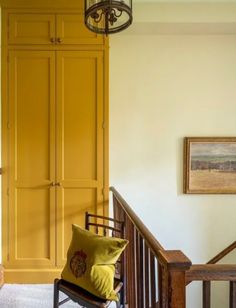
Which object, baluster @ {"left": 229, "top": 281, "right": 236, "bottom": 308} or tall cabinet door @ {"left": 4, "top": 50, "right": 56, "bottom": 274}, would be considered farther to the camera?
tall cabinet door @ {"left": 4, "top": 50, "right": 56, "bottom": 274}

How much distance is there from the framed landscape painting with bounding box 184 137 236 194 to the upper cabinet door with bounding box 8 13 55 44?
186 centimetres

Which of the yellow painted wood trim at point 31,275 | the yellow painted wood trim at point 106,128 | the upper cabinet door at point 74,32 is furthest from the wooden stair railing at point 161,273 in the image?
the upper cabinet door at point 74,32

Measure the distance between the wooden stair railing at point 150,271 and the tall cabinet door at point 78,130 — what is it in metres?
0.67

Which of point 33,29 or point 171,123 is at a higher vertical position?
point 33,29

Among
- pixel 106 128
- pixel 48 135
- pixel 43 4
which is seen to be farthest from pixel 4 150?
pixel 43 4

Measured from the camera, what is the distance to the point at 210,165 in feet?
11.5

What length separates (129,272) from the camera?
7.28 feet

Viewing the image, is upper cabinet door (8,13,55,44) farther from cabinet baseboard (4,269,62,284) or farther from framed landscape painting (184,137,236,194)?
cabinet baseboard (4,269,62,284)

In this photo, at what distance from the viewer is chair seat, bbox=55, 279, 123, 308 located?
71.0 inches

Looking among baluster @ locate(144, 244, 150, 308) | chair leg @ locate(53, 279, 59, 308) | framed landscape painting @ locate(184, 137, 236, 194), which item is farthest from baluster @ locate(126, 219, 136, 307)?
framed landscape painting @ locate(184, 137, 236, 194)

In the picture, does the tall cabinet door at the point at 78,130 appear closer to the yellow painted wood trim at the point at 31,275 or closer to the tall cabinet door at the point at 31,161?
the tall cabinet door at the point at 31,161

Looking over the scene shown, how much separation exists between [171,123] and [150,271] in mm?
2267

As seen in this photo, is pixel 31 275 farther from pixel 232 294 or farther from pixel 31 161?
pixel 232 294

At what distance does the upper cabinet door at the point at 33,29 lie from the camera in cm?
290
